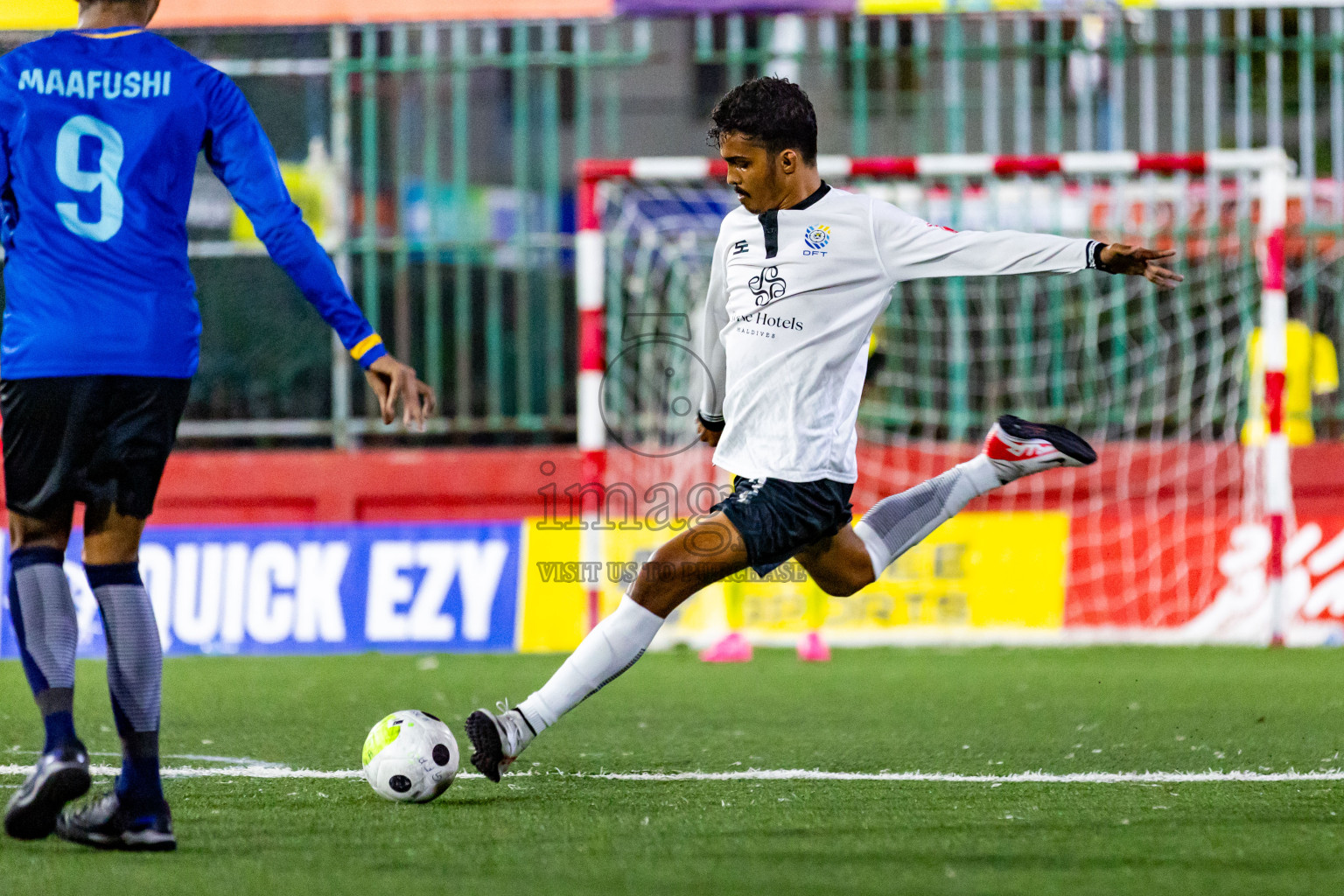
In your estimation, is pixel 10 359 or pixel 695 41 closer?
pixel 10 359

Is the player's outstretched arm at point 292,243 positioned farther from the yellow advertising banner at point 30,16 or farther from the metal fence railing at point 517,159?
the yellow advertising banner at point 30,16

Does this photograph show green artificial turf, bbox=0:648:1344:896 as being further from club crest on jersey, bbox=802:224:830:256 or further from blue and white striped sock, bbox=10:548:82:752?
club crest on jersey, bbox=802:224:830:256

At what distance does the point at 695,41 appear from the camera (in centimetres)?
1084

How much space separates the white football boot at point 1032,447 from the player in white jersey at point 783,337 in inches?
24.6

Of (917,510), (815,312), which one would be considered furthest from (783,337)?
(917,510)

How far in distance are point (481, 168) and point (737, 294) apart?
1649 centimetres

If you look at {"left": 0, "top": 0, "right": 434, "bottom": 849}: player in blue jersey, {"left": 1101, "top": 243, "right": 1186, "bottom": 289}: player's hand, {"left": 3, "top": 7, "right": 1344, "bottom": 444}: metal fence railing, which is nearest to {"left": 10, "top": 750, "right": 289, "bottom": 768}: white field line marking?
{"left": 0, "top": 0, "right": 434, "bottom": 849}: player in blue jersey

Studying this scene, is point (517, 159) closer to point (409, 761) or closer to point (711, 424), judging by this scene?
point (711, 424)

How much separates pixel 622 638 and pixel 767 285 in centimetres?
94

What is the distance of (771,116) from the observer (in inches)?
165

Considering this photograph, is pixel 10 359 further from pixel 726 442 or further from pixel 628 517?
pixel 628 517

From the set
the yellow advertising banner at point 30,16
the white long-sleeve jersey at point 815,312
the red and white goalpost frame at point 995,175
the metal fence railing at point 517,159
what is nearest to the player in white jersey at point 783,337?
the white long-sleeve jersey at point 815,312

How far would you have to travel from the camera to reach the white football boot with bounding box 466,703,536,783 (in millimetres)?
3977

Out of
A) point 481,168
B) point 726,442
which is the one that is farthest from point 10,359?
point 481,168
